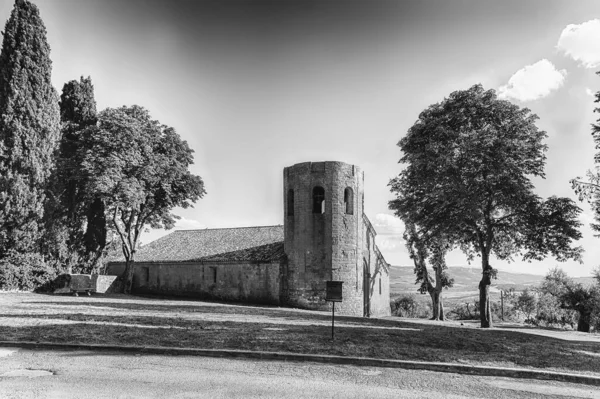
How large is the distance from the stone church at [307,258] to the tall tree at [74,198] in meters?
7.48

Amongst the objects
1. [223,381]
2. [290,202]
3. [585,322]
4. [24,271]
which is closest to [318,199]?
[290,202]

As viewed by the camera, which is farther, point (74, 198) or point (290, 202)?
point (74, 198)

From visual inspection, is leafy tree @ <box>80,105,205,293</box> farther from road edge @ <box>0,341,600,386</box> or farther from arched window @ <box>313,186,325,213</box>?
road edge @ <box>0,341,600,386</box>

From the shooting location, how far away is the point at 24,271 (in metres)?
29.7

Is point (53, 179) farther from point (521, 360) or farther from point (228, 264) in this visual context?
point (521, 360)

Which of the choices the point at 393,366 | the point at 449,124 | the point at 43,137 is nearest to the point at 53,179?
the point at 43,137

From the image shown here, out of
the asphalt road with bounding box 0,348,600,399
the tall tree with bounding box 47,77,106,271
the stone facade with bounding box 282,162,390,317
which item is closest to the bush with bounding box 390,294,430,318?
the stone facade with bounding box 282,162,390,317

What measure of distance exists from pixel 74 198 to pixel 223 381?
103 ft

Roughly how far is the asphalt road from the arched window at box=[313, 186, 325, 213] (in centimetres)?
2105

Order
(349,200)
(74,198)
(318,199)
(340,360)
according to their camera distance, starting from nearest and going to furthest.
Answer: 1. (340,360)
2. (349,200)
3. (318,199)
4. (74,198)

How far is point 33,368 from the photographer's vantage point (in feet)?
29.4

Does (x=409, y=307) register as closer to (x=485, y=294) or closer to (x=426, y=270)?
(x=426, y=270)

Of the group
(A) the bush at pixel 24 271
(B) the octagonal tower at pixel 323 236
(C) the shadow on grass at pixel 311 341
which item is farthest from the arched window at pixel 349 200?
(A) the bush at pixel 24 271

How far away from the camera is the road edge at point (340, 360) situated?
31.0 feet
